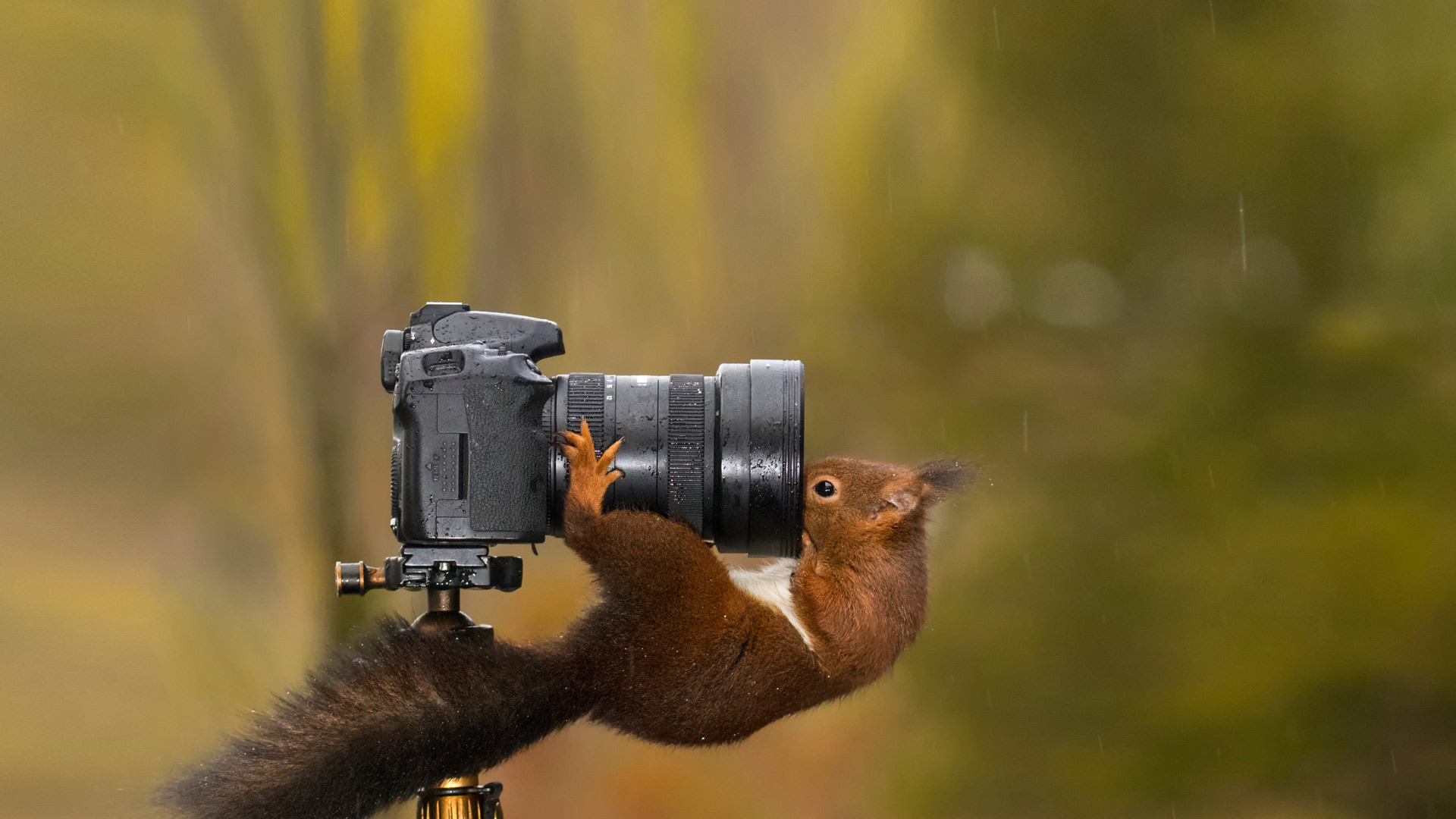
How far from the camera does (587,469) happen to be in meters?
1.51

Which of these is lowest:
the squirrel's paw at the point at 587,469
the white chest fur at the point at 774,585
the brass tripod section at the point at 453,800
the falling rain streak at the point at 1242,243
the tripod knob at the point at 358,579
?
the brass tripod section at the point at 453,800

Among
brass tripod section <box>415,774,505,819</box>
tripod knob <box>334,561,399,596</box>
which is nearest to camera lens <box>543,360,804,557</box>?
tripod knob <box>334,561,399,596</box>

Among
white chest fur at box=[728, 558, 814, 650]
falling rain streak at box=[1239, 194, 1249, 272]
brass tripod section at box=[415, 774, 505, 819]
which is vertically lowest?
brass tripod section at box=[415, 774, 505, 819]

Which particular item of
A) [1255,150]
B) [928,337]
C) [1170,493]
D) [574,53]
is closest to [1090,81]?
[1255,150]

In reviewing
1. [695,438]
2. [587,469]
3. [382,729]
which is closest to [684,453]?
[695,438]

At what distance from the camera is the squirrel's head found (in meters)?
1.77

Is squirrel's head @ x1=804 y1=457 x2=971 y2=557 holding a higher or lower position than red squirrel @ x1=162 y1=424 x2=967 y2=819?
higher

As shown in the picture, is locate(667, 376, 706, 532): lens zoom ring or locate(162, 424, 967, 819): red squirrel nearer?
locate(162, 424, 967, 819): red squirrel

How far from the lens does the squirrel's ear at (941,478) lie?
1.82m

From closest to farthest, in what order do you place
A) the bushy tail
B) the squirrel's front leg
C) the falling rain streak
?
the bushy tail → the squirrel's front leg → the falling rain streak

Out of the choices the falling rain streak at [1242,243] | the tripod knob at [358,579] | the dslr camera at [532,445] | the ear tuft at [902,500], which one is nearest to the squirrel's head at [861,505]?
the ear tuft at [902,500]

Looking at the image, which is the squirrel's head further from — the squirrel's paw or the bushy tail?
the bushy tail

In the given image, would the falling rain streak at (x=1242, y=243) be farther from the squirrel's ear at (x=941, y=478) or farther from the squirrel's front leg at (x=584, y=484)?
the squirrel's front leg at (x=584, y=484)

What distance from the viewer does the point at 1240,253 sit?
2820 mm
